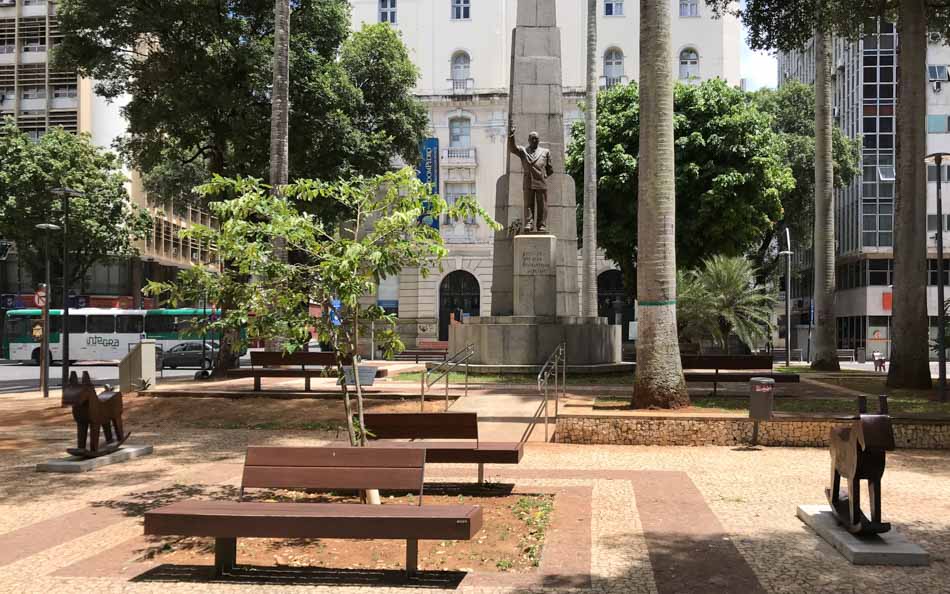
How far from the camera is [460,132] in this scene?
52531 mm

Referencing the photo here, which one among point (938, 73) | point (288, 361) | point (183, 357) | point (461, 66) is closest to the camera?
point (288, 361)

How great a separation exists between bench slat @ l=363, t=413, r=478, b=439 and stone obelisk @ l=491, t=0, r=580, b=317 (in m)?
13.6

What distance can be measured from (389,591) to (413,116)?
27.8 m

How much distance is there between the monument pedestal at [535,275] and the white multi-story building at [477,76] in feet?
96.4

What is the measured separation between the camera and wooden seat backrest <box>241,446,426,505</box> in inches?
258

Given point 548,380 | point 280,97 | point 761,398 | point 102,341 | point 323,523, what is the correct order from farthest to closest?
point 102,341 → point 280,97 → point 548,380 → point 761,398 → point 323,523

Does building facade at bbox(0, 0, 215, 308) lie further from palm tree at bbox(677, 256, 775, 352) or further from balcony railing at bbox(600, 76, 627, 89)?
→ palm tree at bbox(677, 256, 775, 352)

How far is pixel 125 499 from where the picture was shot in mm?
8781

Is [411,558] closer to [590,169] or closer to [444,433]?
[444,433]

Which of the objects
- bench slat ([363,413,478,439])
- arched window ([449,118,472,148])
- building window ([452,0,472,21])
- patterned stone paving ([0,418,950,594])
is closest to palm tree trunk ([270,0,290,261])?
patterned stone paving ([0,418,950,594])

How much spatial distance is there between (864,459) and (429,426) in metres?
4.12

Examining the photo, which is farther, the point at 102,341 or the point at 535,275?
the point at 102,341

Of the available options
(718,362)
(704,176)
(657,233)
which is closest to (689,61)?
(704,176)

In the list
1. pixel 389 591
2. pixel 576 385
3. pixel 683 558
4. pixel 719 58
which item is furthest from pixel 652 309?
pixel 719 58
